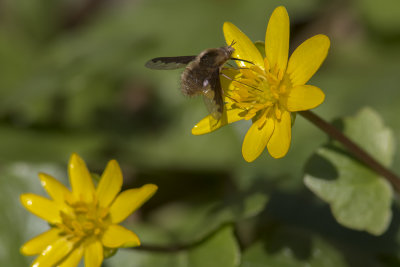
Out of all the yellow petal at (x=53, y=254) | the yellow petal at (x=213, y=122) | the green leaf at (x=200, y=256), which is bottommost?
the green leaf at (x=200, y=256)

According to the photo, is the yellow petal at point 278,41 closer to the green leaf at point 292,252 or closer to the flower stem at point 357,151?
the flower stem at point 357,151

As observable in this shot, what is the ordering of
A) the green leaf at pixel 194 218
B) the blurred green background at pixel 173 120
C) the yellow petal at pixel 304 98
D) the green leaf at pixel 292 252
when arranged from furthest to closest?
the blurred green background at pixel 173 120 < the green leaf at pixel 292 252 < the green leaf at pixel 194 218 < the yellow petal at pixel 304 98

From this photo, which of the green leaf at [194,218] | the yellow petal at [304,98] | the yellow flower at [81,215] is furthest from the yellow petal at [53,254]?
the yellow petal at [304,98]

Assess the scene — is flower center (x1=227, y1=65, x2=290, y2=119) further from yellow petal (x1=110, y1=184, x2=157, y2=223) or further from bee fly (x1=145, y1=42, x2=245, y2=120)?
yellow petal (x1=110, y1=184, x2=157, y2=223)

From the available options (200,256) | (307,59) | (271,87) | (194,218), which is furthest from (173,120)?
(307,59)

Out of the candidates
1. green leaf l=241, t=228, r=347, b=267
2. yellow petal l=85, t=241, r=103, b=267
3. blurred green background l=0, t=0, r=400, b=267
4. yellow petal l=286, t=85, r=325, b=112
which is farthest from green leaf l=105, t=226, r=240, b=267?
yellow petal l=286, t=85, r=325, b=112
